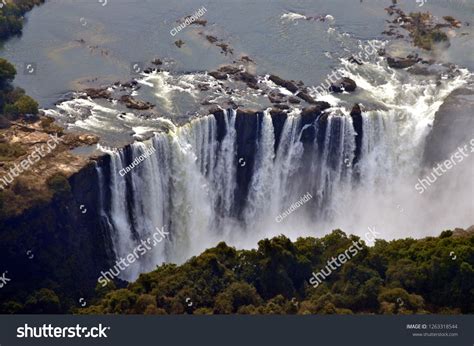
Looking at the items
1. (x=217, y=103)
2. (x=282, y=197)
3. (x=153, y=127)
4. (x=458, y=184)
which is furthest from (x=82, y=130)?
(x=458, y=184)

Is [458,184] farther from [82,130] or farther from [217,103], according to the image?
[82,130]

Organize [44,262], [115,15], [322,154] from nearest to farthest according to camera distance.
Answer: [44,262] < [322,154] < [115,15]

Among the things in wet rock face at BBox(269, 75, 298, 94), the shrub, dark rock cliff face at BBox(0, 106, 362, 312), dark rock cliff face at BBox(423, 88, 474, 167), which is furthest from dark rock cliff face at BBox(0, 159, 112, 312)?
dark rock cliff face at BBox(423, 88, 474, 167)

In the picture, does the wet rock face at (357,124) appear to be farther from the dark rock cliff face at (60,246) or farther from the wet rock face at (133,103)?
the dark rock cliff face at (60,246)

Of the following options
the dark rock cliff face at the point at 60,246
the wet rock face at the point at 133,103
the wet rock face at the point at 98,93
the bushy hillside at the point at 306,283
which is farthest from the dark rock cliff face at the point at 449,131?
the dark rock cliff face at the point at 60,246

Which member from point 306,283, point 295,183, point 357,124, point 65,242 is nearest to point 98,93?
point 65,242

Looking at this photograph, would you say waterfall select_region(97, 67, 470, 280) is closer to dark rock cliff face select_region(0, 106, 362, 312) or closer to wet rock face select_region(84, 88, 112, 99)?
dark rock cliff face select_region(0, 106, 362, 312)

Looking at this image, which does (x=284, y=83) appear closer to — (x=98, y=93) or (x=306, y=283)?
(x=98, y=93)
